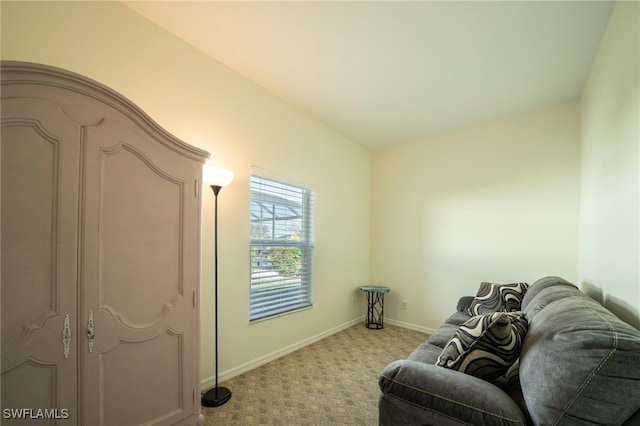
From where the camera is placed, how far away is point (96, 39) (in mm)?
1802

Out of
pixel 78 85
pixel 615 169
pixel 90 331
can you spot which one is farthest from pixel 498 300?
pixel 78 85

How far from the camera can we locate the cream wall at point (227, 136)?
1706 millimetres

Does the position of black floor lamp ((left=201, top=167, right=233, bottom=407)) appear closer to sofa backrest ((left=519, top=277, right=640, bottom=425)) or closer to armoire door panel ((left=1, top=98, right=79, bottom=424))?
armoire door panel ((left=1, top=98, right=79, bottom=424))

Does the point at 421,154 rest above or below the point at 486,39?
below

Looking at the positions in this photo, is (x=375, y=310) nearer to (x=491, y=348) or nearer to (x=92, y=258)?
(x=491, y=348)

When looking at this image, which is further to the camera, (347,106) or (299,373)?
(347,106)

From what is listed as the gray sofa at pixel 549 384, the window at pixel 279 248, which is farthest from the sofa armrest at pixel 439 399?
the window at pixel 279 248

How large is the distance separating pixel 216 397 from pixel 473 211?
344cm

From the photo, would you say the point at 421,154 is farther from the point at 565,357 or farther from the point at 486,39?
the point at 565,357

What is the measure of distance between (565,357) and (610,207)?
1441mm

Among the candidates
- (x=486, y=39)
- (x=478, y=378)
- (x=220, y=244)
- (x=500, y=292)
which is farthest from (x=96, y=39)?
(x=500, y=292)

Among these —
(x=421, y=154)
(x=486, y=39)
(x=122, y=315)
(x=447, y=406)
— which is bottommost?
(x=447, y=406)

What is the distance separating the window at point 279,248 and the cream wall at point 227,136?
4.7 inches

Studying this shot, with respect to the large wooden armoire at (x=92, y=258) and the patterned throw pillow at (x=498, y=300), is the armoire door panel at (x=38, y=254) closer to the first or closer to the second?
the large wooden armoire at (x=92, y=258)
